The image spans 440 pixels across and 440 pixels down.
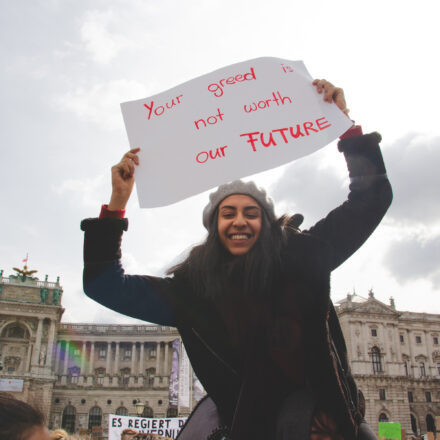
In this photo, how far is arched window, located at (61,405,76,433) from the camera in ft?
169

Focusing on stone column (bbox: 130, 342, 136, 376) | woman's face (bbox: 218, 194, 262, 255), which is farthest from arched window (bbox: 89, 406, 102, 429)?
woman's face (bbox: 218, 194, 262, 255)

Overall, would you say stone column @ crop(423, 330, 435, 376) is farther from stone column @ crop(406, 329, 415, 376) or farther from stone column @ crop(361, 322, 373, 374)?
stone column @ crop(361, 322, 373, 374)

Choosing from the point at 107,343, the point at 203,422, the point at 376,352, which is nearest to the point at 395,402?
the point at 376,352

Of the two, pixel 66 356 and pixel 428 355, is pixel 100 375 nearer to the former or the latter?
pixel 66 356

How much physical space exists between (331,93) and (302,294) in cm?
127

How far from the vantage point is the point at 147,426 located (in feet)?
43.0

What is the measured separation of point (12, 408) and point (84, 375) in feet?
193

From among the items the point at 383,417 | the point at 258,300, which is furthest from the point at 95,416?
the point at 258,300

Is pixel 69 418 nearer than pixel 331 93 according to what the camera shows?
No

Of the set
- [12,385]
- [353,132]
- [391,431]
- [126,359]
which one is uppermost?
[126,359]

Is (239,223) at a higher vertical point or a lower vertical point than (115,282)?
higher

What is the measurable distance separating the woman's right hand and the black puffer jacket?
148 millimetres

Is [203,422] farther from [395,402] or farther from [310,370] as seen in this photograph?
[395,402]

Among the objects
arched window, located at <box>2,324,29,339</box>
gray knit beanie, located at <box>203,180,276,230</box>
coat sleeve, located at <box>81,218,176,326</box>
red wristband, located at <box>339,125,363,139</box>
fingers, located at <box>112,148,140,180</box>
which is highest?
arched window, located at <box>2,324,29,339</box>
